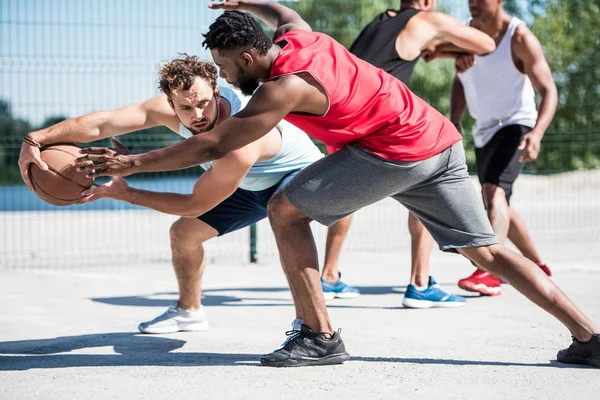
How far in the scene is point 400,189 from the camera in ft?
13.9

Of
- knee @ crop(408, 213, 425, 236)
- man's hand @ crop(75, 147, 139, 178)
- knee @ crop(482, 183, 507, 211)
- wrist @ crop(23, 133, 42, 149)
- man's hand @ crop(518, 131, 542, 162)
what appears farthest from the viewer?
knee @ crop(482, 183, 507, 211)

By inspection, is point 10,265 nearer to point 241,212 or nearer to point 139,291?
point 139,291

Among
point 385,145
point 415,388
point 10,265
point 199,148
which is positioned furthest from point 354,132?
point 10,265

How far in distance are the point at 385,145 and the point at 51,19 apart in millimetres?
5189

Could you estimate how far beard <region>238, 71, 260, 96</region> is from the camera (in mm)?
3929

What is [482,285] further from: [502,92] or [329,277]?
[502,92]

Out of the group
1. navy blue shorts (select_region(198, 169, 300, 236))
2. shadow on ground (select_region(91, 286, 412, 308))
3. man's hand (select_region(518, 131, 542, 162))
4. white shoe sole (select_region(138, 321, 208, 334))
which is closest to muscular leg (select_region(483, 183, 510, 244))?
man's hand (select_region(518, 131, 542, 162))

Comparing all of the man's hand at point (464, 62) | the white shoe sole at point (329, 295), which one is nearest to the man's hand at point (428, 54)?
the man's hand at point (464, 62)

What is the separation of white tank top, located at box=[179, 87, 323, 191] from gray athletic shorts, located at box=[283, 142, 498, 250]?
2.49 feet

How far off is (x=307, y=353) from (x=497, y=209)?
104 inches

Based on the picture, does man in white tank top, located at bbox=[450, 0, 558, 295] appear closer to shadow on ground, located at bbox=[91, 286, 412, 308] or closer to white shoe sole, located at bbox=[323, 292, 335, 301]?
shadow on ground, located at bbox=[91, 286, 412, 308]

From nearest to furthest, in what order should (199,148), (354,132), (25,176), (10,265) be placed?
1. (199,148)
2. (354,132)
3. (25,176)
4. (10,265)

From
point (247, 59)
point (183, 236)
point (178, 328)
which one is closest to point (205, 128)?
point (247, 59)

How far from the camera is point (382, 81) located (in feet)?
13.6
